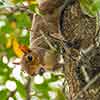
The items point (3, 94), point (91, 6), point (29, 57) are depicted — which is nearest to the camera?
point (91, 6)

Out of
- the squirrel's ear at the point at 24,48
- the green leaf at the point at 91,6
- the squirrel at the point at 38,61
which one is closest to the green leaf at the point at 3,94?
the squirrel at the point at 38,61

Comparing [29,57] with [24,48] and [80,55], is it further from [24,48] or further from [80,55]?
[80,55]

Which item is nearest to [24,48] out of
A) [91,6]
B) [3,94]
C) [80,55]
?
[80,55]

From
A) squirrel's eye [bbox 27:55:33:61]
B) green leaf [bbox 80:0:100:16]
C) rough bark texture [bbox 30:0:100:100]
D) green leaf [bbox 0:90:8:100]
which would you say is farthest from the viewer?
green leaf [bbox 0:90:8:100]

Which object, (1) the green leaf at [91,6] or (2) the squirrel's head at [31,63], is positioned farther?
(2) the squirrel's head at [31,63]

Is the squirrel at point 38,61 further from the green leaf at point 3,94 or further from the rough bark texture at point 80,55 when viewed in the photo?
the green leaf at point 3,94

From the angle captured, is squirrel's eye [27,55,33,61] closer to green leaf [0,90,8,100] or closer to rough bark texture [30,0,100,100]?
rough bark texture [30,0,100,100]

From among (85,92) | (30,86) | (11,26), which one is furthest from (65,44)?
(11,26)

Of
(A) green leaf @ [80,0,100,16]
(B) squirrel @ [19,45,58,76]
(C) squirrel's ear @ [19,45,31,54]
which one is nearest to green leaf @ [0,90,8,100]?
(B) squirrel @ [19,45,58,76]

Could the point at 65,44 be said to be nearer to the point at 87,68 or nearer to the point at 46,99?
the point at 87,68

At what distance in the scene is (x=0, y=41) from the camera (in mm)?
2564

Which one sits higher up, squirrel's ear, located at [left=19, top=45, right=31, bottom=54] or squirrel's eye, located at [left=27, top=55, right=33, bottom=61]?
squirrel's ear, located at [left=19, top=45, right=31, bottom=54]

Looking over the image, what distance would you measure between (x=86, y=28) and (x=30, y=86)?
24.4 inches

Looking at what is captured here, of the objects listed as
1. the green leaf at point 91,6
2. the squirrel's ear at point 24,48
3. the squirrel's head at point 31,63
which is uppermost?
the green leaf at point 91,6
